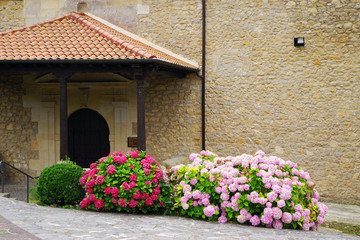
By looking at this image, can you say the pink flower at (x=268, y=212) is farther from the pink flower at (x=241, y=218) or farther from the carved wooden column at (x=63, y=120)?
the carved wooden column at (x=63, y=120)

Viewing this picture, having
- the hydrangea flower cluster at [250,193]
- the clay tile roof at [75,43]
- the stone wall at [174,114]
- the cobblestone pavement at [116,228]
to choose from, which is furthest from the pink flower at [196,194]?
the stone wall at [174,114]

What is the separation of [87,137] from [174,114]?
8.33 ft

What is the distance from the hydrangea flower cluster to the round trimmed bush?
188 centimetres

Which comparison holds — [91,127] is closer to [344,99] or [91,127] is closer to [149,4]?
[149,4]

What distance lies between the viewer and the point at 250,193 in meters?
6.28

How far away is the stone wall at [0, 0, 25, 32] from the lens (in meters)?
12.1

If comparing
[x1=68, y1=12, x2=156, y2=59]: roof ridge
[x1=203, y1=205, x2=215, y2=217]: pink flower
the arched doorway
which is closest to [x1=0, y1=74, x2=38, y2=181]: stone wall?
the arched doorway

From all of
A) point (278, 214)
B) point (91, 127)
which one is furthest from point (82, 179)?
point (91, 127)

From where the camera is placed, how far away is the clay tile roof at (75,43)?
895cm

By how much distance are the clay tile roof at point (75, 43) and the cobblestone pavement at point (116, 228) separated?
3.60m

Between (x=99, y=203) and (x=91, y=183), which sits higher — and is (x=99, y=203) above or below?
below

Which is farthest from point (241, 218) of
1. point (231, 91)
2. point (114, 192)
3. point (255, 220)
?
point (231, 91)

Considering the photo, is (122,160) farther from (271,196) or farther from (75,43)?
(75,43)

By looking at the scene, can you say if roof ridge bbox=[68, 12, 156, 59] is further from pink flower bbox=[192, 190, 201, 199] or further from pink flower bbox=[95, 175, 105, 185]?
pink flower bbox=[192, 190, 201, 199]
